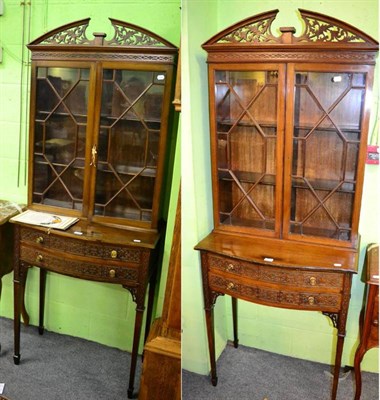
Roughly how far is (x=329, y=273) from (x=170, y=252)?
42 centimetres

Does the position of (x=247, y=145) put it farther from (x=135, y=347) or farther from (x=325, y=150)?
(x=135, y=347)

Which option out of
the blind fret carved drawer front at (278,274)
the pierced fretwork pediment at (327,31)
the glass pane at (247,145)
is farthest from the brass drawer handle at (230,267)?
the pierced fretwork pediment at (327,31)

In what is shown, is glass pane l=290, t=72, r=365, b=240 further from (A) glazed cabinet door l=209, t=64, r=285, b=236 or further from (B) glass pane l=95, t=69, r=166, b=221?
(B) glass pane l=95, t=69, r=166, b=221

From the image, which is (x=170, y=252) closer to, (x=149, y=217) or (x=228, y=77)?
(x=149, y=217)

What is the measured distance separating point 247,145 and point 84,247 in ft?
1.70

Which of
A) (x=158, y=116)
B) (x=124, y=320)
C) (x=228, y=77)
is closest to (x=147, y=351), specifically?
(x=124, y=320)

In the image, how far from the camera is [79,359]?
1.29m

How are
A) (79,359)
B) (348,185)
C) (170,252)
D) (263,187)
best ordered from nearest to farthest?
1. (348,185)
2. (263,187)
3. (170,252)
4. (79,359)

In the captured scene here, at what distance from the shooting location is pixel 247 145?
1040mm

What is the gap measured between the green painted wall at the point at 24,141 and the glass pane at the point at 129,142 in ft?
0.29

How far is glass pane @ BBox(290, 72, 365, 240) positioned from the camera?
910mm

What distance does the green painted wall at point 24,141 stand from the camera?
110 cm

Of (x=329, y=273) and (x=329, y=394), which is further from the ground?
(x=329, y=273)

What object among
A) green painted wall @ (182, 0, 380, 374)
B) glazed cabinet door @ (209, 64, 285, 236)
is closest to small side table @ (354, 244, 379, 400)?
green painted wall @ (182, 0, 380, 374)
